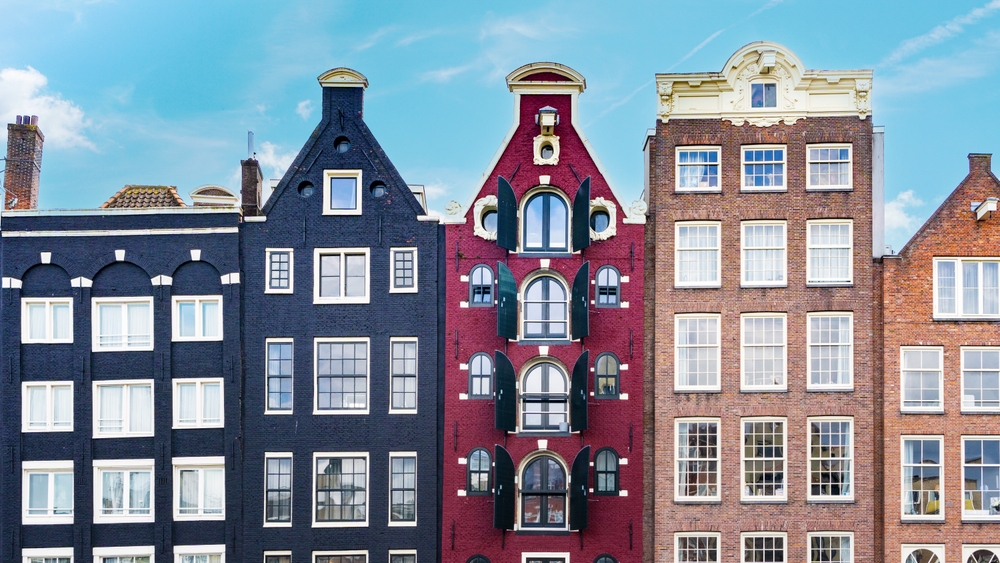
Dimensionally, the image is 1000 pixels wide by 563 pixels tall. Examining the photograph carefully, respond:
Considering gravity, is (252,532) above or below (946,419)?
below

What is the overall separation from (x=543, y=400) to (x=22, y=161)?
1861 centimetres

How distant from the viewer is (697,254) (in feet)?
76.9

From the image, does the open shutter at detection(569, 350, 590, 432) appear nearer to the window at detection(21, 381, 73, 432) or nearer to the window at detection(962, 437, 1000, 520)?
the window at detection(962, 437, 1000, 520)

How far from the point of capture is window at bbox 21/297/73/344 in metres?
23.6

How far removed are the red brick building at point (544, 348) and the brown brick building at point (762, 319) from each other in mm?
916

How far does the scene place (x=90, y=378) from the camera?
2342cm

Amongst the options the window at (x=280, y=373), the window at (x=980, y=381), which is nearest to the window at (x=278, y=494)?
the window at (x=280, y=373)

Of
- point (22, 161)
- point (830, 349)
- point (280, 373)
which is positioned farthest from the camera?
point (22, 161)

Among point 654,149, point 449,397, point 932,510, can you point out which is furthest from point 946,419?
point 449,397

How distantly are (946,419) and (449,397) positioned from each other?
14545mm

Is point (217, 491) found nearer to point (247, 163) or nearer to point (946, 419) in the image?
point (247, 163)

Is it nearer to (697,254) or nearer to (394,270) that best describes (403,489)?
(394,270)

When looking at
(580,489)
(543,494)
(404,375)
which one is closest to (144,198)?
(404,375)

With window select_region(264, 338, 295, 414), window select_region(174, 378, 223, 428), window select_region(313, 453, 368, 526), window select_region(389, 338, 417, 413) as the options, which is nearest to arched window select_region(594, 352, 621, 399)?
window select_region(389, 338, 417, 413)
